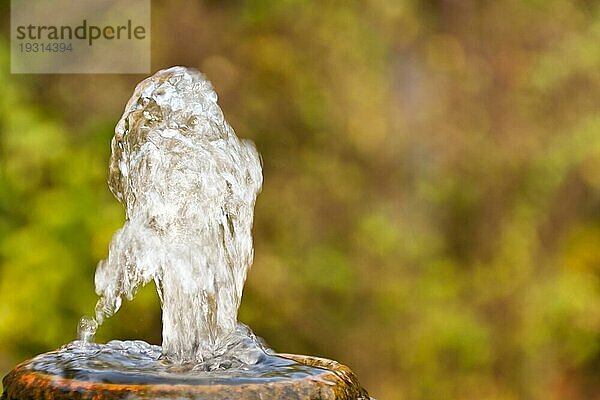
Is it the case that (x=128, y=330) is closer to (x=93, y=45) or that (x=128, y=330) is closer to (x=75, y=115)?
(x=75, y=115)

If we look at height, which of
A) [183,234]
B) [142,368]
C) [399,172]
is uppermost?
[399,172]

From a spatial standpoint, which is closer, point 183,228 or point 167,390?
point 167,390

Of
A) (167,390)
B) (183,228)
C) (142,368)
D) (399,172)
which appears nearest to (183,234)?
(183,228)

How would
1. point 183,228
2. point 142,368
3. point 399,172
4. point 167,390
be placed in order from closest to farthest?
point 167,390
point 142,368
point 183,228
point 399,172

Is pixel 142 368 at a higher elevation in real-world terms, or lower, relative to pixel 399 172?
lower

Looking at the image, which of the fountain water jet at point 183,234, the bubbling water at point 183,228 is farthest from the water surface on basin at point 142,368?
the bubbling water at point 183,228

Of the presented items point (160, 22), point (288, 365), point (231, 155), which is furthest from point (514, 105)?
point (288, 365)

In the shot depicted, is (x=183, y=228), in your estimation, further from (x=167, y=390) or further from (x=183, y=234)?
(x=167, y=390)

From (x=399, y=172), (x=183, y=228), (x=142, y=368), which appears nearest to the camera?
(x=142, y=368)
